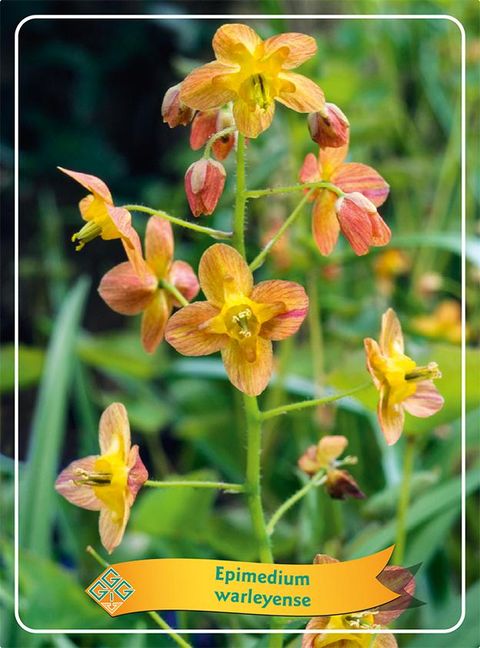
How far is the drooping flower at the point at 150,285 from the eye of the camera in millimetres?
495

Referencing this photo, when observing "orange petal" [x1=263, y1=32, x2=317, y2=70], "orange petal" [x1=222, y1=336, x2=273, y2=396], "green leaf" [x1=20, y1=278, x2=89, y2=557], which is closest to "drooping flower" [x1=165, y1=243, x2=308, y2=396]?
"orange petal" [x1=222, y1=336, x2=273, y2=396]

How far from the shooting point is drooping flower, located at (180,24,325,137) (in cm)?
43

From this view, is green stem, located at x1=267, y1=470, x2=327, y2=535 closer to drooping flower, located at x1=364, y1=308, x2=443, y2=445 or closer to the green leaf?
drooping flower, located at x1=364, y1=308, x2=443, y2=445

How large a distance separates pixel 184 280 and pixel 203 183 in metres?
0.09

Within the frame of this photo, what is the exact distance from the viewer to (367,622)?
51 centimetres

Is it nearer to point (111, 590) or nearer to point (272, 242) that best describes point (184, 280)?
point (272, 242)

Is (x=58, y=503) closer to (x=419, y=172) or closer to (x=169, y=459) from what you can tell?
(x=169, y=459)

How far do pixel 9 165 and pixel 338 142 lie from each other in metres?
1.21

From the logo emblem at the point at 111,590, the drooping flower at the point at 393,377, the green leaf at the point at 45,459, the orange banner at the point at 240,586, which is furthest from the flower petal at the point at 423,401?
the green leaf at the point at 45,459

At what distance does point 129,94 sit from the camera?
1558mm

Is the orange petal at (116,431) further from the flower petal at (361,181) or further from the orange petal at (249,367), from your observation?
the flower petal at (361,181)

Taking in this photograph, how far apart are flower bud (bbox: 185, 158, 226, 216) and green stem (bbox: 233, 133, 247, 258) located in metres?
0.01

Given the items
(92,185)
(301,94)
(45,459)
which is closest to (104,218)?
(92,185)

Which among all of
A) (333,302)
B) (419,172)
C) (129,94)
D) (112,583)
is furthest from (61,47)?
(112,583)
